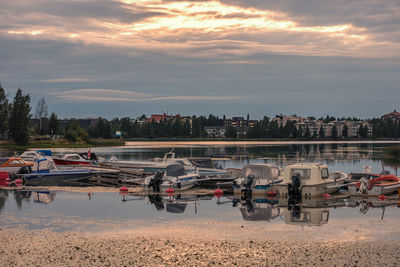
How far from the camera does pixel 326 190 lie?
114 ft

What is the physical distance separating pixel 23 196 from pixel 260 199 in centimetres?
1651

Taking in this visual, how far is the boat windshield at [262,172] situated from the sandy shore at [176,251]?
15.2 m

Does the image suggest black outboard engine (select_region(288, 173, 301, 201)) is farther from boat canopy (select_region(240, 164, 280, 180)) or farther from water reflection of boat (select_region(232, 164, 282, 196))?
boat canopy (select_region(240, 164, 280, 180))

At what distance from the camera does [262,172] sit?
36.9 m

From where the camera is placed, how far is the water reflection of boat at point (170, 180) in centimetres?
3759

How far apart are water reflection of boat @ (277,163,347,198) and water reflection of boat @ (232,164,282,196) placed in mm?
1129

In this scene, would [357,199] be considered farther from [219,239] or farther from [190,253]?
[190,253]

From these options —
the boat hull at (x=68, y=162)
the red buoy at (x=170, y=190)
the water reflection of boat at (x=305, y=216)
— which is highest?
the boat hull at (x=68, y=162)

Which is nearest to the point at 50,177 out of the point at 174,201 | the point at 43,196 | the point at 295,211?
the point at 43,196

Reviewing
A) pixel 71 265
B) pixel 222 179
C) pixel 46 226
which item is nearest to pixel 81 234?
pixel 46 226

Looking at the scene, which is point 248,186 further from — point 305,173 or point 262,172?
point 305,173

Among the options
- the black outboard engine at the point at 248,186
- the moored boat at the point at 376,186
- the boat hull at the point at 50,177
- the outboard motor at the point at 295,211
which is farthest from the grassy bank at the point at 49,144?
the outboard motor at the point at 295,211

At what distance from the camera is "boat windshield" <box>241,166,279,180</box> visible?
3675 centimetres

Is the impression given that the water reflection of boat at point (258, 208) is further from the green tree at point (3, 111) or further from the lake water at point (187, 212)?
the green tree at point (3, 111)
